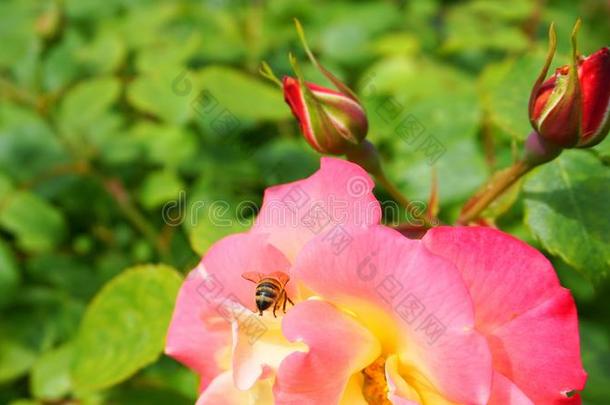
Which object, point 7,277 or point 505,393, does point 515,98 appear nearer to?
point 505,393

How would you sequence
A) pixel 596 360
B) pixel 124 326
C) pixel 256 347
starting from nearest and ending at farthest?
1. pixel 256 347
2. pixel 124 326
3. pixel 596 360

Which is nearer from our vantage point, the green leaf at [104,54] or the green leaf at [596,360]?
the green leaf at [596,360]

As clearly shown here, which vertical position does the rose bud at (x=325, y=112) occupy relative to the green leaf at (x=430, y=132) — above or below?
above

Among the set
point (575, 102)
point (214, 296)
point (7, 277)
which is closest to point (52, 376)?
point (7, 277)

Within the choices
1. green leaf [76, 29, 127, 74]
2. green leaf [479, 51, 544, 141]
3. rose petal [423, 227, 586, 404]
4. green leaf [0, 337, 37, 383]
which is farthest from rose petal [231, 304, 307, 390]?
green leaf [76, 29, 127, 74]

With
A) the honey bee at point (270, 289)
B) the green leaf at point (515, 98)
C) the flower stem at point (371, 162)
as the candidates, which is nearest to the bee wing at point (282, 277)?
the honey bee at point (270, 289)

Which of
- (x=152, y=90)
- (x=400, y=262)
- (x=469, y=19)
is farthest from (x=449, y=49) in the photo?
(x=400, y=262)

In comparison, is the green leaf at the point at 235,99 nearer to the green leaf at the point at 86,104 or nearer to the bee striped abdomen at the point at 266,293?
the green leaf at the point at 86,104
